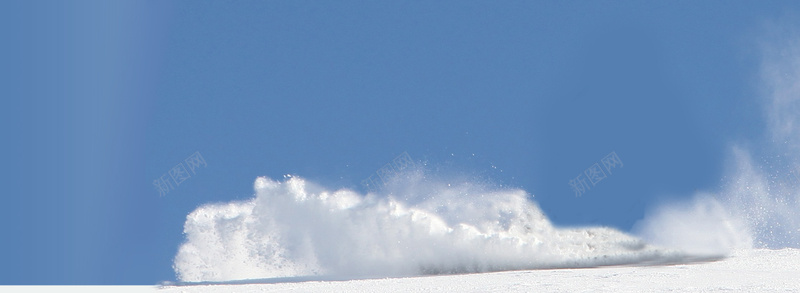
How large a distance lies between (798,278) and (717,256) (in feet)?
19.4

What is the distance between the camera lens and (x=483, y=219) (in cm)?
2177

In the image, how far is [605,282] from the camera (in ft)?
46.3

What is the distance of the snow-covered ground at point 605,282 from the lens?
13.4m

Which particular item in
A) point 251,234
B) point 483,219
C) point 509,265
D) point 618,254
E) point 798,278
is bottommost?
point 798,278

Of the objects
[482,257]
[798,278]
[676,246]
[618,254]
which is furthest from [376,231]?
[798,278]

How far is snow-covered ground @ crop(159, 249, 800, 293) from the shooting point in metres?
13.4

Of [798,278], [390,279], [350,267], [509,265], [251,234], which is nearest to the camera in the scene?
[798,278]

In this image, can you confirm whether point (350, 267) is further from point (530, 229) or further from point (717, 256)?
point (717, 256)

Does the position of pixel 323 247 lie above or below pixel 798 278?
above

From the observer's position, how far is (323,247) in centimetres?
2112

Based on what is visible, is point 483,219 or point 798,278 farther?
point 483,219

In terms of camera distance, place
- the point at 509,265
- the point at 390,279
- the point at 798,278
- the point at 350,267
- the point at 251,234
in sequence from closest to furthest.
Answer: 1. the point at 798,278
2. the point at 390,279
3. the point at 509,265
4. the point at 350,267
5. the point at 251,234

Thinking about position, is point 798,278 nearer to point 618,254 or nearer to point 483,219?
point 618,254

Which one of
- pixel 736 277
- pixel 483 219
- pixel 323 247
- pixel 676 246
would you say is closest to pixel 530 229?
pixel 483 219
